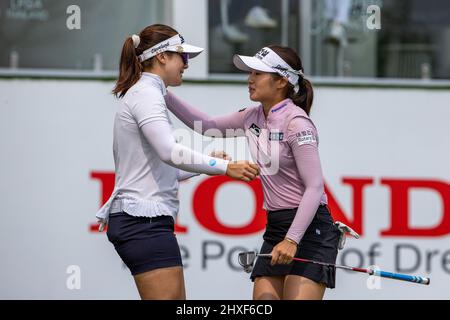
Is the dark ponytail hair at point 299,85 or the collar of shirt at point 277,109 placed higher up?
the dark ponytail hair at point 299,85

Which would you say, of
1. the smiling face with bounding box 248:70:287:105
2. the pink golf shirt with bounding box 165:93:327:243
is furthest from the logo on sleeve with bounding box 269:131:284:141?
the smiling face with bounding box 248:70:287:105

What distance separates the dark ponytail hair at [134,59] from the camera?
5.28m

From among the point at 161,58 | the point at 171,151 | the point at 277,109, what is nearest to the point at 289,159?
the point at 277,109

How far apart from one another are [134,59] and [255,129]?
2.28 feet

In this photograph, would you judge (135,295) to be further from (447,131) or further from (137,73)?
(137,73)

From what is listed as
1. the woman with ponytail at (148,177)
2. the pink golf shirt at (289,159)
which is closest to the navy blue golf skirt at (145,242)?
the woman with ponytail at (148,177)

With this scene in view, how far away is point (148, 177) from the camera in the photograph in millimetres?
5160

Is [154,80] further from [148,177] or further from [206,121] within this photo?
[206,121]

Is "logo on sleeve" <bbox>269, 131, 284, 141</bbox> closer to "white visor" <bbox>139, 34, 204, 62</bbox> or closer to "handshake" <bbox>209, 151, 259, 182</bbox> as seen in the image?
"handshake" <bbox>209, 151, 259, 182</bbox>

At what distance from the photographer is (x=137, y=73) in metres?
5.29

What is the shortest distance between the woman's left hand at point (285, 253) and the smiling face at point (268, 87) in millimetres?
745

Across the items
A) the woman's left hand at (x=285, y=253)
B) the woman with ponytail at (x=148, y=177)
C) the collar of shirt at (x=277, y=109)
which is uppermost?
the collar of shirt at (x=277, y=109)

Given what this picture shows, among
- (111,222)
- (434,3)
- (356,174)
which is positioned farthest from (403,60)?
(111,222)

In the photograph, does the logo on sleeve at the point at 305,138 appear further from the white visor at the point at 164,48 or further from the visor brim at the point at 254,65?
the white visor at the point at 164,48
